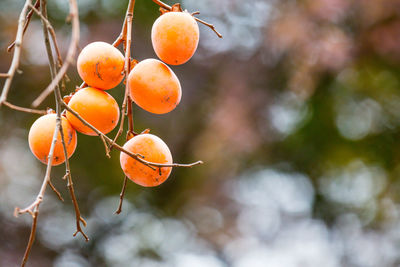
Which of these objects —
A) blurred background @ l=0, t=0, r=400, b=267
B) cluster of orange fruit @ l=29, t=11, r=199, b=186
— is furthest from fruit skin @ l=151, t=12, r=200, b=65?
blurred background @ l=0, t=0, r=400, b=267

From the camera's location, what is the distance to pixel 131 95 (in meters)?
0.61

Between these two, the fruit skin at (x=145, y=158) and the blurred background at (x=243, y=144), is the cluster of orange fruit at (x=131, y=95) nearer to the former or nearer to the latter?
the fruit skin at (x=145, y=158)

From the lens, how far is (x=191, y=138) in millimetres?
3115

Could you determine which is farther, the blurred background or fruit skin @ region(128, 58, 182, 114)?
the blurred background

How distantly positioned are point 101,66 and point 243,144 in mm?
2413

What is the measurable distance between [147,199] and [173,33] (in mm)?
2689

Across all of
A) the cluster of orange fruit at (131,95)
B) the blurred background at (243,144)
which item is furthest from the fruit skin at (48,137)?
the blurred background at (243,144)

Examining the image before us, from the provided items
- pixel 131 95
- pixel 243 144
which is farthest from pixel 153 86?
pixel 243 144

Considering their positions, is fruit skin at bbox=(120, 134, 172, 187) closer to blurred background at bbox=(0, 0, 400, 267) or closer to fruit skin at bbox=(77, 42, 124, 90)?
fruit skin at bbox=(77, 42, 124, 90)

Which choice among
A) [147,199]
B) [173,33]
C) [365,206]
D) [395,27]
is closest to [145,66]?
[173,33]

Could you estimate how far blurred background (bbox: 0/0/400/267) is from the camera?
9.00ft

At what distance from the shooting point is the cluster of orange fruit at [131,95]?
1.96ft

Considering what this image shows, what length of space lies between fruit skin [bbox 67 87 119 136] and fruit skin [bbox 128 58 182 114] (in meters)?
0.04

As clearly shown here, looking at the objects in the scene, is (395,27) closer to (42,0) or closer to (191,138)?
(191,138)
